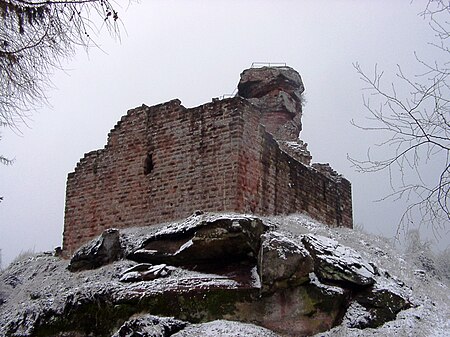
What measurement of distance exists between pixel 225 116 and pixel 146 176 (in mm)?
2165

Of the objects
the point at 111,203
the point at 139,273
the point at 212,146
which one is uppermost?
the point at 212,146

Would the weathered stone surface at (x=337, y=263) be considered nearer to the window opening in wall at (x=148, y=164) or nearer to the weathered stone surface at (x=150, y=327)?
the weathered stone surface at (x=150, y=327)

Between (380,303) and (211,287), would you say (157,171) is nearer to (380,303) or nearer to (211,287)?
(211,287)

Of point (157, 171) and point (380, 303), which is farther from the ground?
point (157, 171)

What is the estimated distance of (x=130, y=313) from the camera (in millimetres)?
9273

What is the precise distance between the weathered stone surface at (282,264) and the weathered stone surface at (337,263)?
326 mm

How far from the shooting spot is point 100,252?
36.5ft

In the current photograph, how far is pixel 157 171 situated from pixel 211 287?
3.77 metres

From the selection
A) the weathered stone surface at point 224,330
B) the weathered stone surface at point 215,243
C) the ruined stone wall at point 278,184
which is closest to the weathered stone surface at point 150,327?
the weathered stone surface at point 224,330

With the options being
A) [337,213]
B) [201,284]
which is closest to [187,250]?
[201,284]

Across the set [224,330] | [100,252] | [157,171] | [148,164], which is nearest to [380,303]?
[224,330]

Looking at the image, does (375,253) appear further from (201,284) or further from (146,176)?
(146,176)

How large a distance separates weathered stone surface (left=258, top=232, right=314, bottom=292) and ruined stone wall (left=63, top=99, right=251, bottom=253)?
6.08ft

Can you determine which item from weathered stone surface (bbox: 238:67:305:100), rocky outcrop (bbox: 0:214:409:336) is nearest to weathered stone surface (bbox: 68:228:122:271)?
rocky outcrop (bbox: 0:214:409:336)
